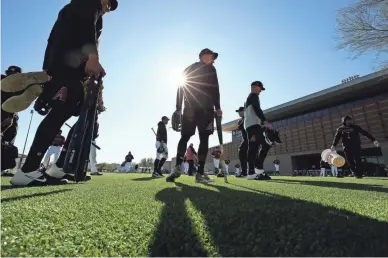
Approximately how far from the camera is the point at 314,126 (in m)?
30.5

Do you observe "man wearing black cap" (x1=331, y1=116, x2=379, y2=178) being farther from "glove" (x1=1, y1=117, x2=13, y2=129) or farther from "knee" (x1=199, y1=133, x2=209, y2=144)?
"glove" (x1=1, y1=117, x2=13, y2=129)

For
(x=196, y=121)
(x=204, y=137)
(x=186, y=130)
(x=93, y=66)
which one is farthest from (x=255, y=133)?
(x=93, y=66)

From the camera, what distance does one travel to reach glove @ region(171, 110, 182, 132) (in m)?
4.95

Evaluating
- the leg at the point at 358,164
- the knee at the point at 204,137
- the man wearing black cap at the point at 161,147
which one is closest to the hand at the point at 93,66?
the knee at the point at 204,137

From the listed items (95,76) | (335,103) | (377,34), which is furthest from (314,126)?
(95,76)

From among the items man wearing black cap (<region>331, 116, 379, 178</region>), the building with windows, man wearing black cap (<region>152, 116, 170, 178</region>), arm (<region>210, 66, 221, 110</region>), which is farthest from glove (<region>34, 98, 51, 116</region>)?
the building with windows

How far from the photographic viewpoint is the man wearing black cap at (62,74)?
2.84m

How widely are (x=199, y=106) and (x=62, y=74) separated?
2602 mm

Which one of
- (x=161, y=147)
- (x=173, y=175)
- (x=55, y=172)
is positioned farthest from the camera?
(x=161, y=147)

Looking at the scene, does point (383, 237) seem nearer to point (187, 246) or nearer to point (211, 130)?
point (187, 246)

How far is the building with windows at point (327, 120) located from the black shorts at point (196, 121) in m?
24.6

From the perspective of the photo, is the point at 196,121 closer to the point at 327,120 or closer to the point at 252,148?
the point at 252,148

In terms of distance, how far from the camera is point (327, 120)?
1139 inches

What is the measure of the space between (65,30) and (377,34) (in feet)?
45.4
